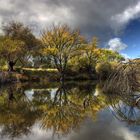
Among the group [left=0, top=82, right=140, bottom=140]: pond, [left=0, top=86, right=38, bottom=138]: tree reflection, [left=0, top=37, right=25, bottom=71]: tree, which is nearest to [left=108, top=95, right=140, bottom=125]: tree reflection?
[left=0, top=82, right=140, bottom=140]: pond

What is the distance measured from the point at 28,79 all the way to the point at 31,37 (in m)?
8.66

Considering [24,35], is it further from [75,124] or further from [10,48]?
[75,124]

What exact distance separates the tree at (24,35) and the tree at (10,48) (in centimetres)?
187

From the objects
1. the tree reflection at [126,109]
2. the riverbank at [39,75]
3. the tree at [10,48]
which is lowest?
the tree reflection at [126,109]

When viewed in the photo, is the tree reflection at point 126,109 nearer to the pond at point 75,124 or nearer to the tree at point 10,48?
the pond at point 75,124

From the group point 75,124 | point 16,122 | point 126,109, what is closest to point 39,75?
point 126,109

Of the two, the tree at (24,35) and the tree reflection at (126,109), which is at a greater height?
the tree at (24,35)

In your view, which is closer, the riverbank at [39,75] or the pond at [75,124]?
the pond at [75,124]

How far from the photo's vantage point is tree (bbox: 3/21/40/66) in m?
63.3

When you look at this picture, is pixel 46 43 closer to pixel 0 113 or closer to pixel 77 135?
pixel 0 113

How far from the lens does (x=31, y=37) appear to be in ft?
212

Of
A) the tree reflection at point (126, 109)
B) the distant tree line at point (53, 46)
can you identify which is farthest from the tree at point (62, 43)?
the tree reflection at point (126, 109)

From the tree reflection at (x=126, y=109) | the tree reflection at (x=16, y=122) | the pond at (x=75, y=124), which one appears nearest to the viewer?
the pond at (x=75, y=124)

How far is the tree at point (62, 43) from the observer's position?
6462 cm
